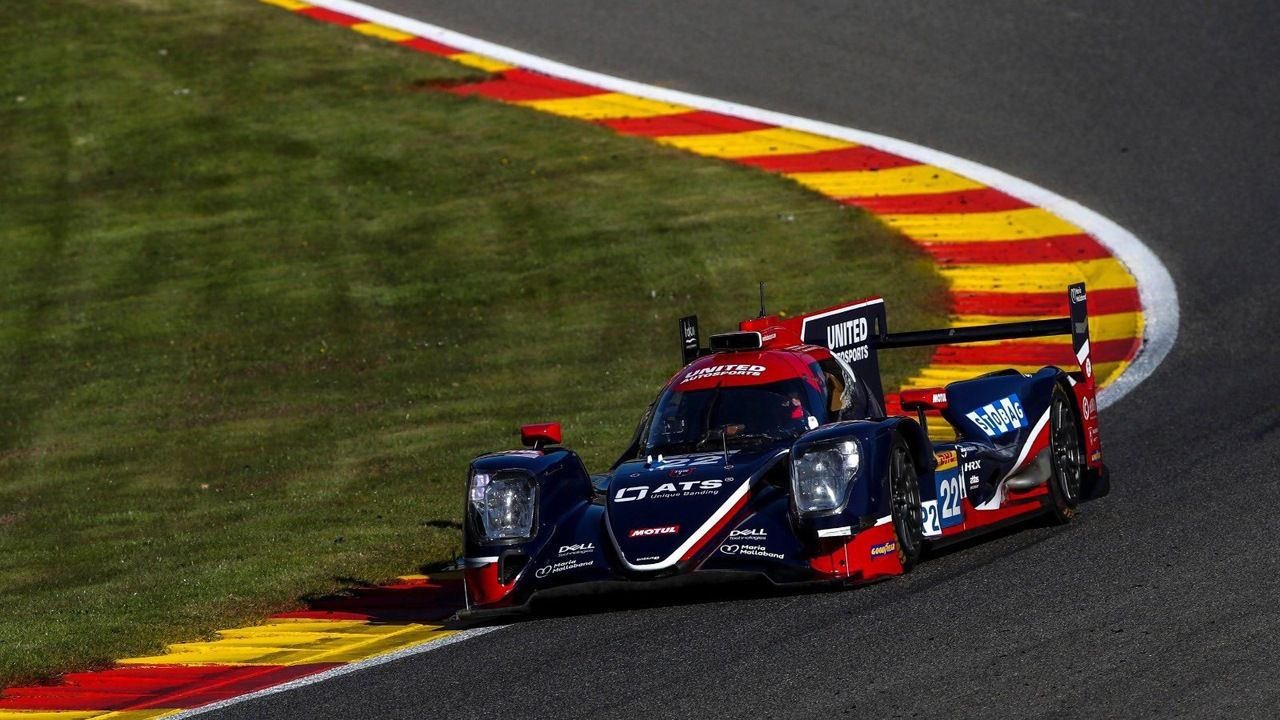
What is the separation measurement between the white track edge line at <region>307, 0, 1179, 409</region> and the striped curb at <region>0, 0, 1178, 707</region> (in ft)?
0.08

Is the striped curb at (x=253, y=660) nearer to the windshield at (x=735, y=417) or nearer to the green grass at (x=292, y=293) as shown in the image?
the green grass at (x=292, y=293)

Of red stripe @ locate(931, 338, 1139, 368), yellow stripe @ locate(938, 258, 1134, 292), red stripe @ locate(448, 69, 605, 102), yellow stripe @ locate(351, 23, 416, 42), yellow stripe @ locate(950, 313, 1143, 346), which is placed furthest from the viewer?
yellow stripe @ locate(351, 23, 416, 42)

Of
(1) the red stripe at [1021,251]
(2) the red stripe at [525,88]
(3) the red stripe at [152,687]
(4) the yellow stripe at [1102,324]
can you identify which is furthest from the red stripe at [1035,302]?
(3) the red stripe at [152,687]

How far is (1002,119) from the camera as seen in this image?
1938 cm

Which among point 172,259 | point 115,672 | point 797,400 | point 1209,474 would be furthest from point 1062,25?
point 115,672

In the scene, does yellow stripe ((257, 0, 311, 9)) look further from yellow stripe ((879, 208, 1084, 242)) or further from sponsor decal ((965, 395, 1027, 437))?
sponsor decal ((965, 395, 1027, 437))

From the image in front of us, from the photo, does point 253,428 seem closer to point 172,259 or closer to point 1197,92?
point 172,259

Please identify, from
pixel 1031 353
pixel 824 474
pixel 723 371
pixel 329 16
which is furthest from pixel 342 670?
pixel 329 16

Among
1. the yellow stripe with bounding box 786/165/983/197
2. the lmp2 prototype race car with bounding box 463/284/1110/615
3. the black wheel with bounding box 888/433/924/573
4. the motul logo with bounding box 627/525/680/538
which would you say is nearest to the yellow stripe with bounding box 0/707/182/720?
the lmp2 prototype race car with bounding box 463/284/1110/615

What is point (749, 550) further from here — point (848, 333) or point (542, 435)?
point (848, 333)

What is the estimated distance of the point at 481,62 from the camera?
22875mm

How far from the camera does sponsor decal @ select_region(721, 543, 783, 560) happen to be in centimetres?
780

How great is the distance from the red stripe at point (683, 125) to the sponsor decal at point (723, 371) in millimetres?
11264

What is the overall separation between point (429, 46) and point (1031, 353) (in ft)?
39.6
